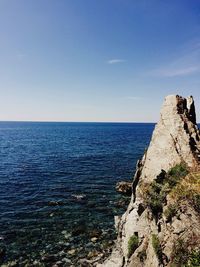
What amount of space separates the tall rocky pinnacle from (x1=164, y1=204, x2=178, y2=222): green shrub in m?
0.62

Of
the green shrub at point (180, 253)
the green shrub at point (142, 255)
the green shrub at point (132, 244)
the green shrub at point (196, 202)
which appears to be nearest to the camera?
the green shrub at point (180, 253)

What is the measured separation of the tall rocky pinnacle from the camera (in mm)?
22062

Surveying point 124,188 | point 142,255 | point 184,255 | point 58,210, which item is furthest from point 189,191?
point 124,188

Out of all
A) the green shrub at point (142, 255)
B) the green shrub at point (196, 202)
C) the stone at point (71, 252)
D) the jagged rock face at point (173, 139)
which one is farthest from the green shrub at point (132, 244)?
the stone at point (71, 252)

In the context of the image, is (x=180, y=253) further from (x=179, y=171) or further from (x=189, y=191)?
(x=179, y=171)

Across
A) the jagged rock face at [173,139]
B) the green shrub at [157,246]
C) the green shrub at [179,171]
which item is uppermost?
the jagged rock face at [173,139]

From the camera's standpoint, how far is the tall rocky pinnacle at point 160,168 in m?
22.1

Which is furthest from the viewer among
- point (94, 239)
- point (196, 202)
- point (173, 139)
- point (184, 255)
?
point (94, 239)

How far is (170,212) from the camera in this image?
21281 mm

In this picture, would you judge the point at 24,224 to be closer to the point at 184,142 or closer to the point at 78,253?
the point at 78,253

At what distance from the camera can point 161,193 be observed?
23.9 m

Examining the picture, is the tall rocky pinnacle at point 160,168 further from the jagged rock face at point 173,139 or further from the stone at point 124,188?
the stone at point 124,188

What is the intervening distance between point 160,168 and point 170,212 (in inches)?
362

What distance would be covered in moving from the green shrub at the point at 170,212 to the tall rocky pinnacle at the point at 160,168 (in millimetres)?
620
